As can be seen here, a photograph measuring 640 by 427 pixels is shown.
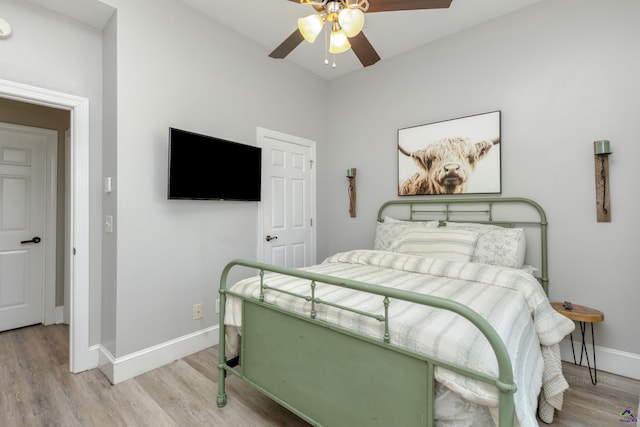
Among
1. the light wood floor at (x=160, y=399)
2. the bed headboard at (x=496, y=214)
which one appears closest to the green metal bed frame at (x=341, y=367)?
the light wood floor at (x=160, y=399)

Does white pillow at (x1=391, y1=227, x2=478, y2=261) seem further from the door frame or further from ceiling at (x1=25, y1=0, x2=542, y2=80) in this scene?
the door frame

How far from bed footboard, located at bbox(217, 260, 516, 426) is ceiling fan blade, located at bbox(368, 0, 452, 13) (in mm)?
1645

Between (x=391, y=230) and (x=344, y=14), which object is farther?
(x=391, y=230)

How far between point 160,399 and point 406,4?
290 centimetres

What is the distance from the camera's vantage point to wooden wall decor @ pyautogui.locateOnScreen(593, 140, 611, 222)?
2229 millimetres

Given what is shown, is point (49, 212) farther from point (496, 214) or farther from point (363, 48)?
point (496, 214)

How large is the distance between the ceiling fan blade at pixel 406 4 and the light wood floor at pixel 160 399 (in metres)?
2.50

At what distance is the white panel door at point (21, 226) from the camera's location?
2.95 m

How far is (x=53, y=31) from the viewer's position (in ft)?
7.16

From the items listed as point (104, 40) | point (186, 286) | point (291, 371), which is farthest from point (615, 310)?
point (104, 40)

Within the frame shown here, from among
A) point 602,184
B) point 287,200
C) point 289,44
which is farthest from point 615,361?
point 289,44

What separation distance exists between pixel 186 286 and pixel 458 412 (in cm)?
220

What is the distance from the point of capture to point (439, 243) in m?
2.50

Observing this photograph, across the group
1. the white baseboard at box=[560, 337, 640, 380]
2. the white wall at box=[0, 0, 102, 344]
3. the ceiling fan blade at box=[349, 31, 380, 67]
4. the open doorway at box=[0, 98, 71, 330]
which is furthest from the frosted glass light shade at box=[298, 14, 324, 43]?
the white baseboard at box=[560, 337, 640, 380]
